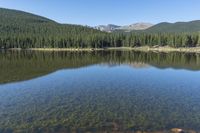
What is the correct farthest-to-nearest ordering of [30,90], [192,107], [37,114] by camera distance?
[30,90] → [192,107] → [37,114]

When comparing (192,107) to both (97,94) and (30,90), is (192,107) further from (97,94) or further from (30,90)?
(30,90)

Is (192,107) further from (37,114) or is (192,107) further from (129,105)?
(37,114)

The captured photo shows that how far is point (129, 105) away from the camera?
42188 mm

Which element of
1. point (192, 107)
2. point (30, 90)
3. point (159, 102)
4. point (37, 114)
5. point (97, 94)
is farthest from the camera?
point (30, 90)

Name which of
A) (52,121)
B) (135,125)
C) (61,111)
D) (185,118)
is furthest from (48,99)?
(185,118)

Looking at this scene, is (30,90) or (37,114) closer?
(37,114)

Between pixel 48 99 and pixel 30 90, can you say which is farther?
pixel 30 90

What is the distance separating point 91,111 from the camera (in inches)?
1535

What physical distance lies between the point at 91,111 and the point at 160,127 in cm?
1103

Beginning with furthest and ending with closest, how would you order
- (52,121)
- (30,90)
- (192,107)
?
1. (30,90)
2. (192,107)
3. (52,121)

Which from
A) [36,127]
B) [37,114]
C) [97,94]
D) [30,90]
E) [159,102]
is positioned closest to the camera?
[36,127]

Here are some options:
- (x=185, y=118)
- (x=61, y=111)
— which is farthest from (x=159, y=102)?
(x=61, y=111)

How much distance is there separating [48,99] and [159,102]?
61.8 feet

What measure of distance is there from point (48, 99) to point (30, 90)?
363 inches
